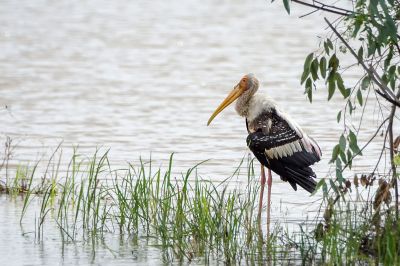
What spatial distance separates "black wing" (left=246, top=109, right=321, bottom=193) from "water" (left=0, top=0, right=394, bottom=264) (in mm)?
407

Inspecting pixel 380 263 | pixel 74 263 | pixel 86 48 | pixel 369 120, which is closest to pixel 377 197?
pixel 380 263

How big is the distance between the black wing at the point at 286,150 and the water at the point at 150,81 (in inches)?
16.0

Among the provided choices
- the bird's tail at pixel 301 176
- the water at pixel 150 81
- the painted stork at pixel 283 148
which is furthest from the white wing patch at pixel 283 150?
the water at pixel 150 81

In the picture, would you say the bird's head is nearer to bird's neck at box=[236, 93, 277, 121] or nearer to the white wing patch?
bird's neck at box=[236, 93, 277, 121]

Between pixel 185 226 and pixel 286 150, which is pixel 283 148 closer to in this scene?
pixel 286 150

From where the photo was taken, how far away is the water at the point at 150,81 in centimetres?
1345

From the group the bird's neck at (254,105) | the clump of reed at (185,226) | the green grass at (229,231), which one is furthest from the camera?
the bird's neck at (254,105)

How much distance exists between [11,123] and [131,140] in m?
2.16

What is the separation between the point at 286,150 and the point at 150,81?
36.9ft

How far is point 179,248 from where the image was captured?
7855 millimetres

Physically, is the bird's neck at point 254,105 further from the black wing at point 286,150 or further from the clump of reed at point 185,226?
the clump of reed at point 185,226

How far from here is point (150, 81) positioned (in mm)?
20609

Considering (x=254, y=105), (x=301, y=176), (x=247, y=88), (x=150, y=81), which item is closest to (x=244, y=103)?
(x=247, y=88)

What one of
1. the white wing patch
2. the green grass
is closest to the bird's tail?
the white wing patch
